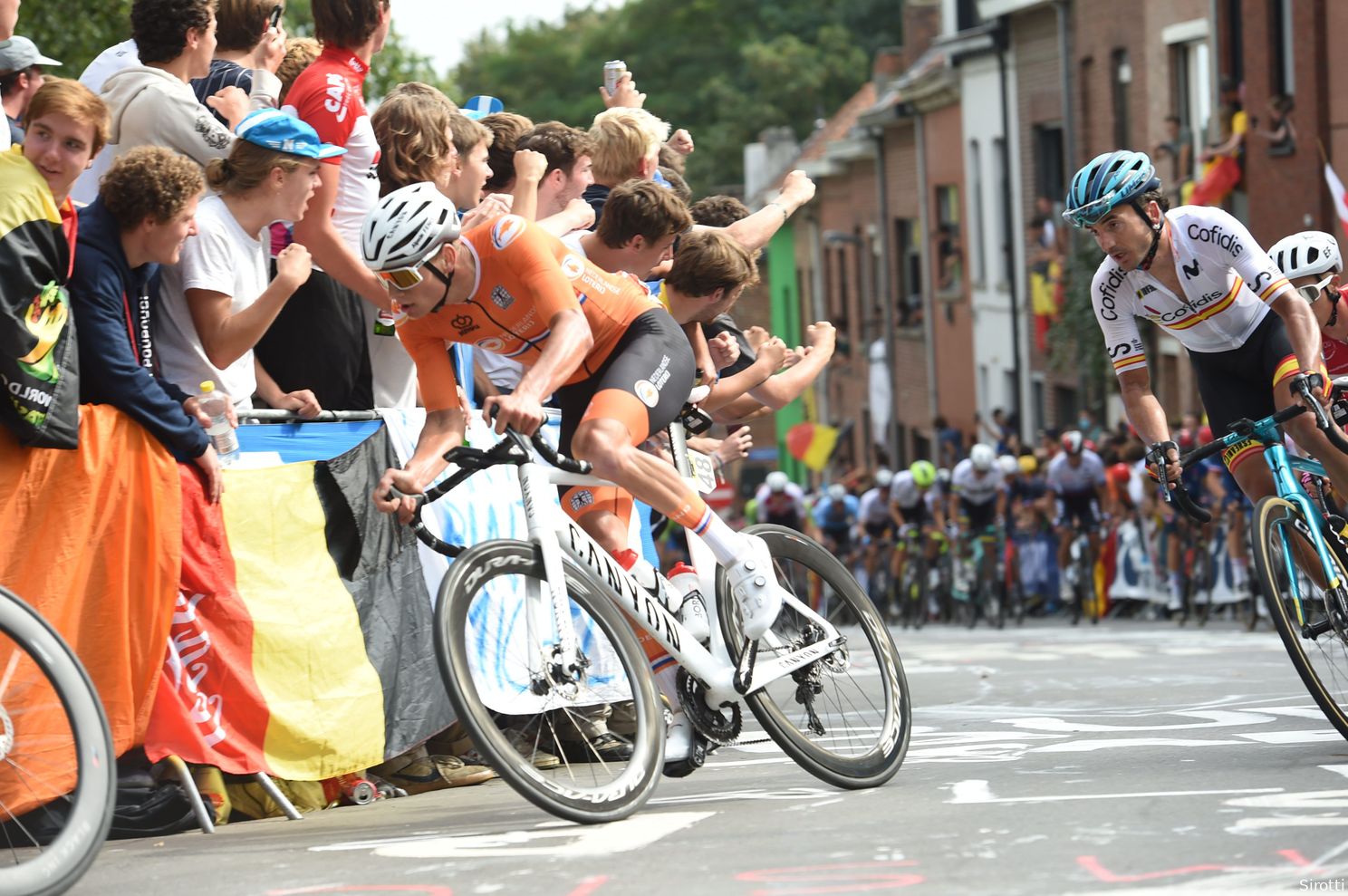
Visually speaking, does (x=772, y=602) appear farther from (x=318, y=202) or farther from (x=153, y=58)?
(x=153, y=58)

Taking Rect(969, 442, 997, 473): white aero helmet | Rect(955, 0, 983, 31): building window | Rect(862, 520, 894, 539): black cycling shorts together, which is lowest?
Rect(862, 520, 894, 539): black cycling shorts

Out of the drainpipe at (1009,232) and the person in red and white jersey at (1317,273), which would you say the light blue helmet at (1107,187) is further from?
the drainpipe at (1009,232)

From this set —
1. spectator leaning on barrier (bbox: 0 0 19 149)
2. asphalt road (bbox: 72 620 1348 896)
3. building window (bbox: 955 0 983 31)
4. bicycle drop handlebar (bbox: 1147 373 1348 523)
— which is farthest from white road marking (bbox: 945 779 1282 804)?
building window (bbox: 955 0 983 31)

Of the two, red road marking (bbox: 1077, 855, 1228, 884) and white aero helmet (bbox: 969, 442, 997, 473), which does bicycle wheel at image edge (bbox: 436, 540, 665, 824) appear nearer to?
red road marking (bbox: 1077, 855, 1228, 884)

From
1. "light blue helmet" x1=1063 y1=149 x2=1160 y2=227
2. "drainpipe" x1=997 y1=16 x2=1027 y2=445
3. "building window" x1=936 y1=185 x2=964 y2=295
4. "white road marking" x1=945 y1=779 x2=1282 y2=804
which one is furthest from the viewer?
"building window" x1=936 y1=185 x2=964 y2=295

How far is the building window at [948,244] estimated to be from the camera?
44750 mm

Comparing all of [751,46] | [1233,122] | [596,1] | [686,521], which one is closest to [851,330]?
[751,46]

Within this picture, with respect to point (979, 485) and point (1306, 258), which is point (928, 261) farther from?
point (1306, 258)

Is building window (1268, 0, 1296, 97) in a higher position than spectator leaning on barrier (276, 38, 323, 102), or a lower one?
higher

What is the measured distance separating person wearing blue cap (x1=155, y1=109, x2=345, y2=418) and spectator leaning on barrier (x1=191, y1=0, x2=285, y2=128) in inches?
56.7

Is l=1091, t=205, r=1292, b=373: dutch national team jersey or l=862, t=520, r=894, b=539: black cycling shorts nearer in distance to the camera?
l=1091, t=205, r=1292, b=373: dutch national team jersey

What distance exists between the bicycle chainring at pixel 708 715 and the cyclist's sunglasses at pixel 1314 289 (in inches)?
138

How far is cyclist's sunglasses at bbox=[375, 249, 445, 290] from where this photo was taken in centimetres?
629

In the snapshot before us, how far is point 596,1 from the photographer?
3760 inches
